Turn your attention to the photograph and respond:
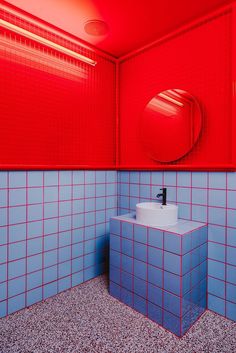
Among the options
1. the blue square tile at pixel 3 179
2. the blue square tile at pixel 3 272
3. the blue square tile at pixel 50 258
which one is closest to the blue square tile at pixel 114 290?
the blue square tile at pixel 50 258

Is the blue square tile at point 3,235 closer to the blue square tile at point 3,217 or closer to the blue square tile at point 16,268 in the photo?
the blue square tile at point 3,217

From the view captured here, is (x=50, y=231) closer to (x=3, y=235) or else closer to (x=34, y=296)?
(x=3, y=235)

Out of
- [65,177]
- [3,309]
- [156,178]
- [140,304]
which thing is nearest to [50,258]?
[3,309]

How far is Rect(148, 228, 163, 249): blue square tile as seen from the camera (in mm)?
1711

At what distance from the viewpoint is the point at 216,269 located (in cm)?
185

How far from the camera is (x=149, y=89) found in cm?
238

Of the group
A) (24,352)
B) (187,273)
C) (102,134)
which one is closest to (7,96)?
(102,134)

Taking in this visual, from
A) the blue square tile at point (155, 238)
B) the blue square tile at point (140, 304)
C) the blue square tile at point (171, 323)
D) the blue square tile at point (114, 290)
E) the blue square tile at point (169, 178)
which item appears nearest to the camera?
the blue square tile at point (171, 323)

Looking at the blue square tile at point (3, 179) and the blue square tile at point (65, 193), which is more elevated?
the blue square tile at point (3, 179)

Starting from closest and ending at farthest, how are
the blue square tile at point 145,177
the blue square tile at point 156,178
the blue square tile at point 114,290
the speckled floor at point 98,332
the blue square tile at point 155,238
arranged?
1. the speckled floor at point 98,332
2. the blue square tile at point 155,238
3. the blue square tile at point 114,290
4. the blue square tile at point 156,178
5. the blue square tile at point 145,177

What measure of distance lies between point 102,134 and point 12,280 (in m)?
1.57

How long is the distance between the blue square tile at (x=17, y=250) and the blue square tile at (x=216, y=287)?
1500 millimetres

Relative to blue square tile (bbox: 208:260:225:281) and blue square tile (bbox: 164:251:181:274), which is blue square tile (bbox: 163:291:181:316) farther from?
blue square tile (bbox: 208:260:225:281)

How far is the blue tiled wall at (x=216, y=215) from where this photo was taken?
178 centimetres
